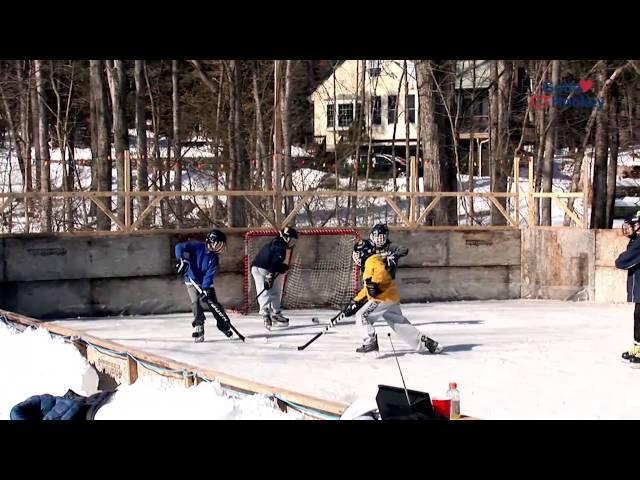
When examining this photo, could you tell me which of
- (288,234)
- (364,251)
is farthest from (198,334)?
(364,251)

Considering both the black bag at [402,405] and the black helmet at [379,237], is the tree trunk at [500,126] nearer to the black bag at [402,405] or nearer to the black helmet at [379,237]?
the black helmet at [379,237]

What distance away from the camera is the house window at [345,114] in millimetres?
37688

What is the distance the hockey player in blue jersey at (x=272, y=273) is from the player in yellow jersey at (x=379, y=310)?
2.46m

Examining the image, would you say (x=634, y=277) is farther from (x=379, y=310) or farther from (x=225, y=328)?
(x=225, y=328)

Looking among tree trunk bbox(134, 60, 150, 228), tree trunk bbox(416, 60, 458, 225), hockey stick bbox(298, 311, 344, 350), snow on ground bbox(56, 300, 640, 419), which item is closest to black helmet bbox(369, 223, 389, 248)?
hockey stick bbox(298, 311, 344, 350)

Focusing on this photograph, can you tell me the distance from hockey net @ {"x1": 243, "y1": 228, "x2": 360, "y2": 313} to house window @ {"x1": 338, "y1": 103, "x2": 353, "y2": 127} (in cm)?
2227

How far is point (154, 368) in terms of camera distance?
26.0ft

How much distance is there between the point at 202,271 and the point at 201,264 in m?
0.09

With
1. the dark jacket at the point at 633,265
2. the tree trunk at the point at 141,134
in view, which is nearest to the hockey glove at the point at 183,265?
the dark jacket at the point at 633,265

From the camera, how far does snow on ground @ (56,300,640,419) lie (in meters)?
8.62

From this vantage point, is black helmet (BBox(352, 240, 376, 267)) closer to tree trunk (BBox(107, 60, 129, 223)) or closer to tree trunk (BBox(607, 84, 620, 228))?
tree trunk (BBox(107, 60, 129, 223))
